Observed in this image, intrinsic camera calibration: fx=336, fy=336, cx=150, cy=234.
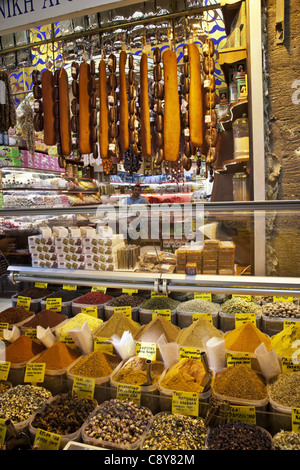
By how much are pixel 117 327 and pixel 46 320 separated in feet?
1.82

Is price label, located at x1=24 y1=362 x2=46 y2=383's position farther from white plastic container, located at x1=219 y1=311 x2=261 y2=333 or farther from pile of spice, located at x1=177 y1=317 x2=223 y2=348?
white plastic container, located at x1=219 y1=311 x2=261 y2=333

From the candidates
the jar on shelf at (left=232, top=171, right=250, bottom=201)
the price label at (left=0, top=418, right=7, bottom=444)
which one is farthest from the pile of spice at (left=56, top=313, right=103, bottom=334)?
the jar on shelf at (left=232, top=171, right=250, bottom=201)

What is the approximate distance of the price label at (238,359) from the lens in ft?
5.62

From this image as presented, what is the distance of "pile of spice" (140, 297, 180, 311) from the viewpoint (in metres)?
2.31

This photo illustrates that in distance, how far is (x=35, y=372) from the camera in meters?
1.85

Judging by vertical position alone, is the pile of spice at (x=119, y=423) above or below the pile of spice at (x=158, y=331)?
below

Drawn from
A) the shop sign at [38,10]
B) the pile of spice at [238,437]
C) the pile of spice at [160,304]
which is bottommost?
the pile of spice at [238,437]

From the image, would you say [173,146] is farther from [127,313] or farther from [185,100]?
[127,313]

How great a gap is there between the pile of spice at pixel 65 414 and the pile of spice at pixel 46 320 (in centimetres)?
65

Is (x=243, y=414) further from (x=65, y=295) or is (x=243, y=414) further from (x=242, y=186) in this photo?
(x=242, y=186)

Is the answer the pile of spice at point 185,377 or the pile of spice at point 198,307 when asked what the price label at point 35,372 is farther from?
the pile of spice at point 198,307

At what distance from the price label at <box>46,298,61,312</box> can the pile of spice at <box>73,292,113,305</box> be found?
126 millimetres

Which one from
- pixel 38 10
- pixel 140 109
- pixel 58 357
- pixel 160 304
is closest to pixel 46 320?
pixel 58 357

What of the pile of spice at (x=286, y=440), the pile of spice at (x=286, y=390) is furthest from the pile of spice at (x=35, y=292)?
the pile of spice at (x=286, y=440)
